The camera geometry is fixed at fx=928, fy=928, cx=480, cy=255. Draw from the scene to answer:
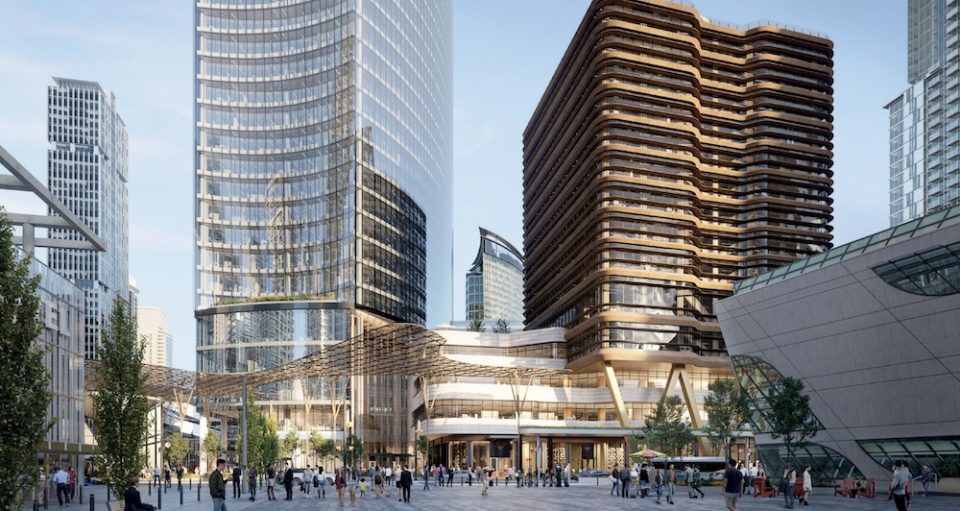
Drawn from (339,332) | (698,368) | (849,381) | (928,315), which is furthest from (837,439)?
(339,332)

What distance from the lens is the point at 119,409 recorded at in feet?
97.0

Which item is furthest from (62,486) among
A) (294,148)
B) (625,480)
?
(294,148)

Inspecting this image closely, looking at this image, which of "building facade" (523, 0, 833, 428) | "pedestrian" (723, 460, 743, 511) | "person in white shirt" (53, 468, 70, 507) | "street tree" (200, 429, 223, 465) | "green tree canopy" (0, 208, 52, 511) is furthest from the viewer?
"street tree" (200, 429, 223, 465)

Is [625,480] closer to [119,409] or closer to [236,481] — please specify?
[236,481]

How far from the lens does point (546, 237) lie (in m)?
138

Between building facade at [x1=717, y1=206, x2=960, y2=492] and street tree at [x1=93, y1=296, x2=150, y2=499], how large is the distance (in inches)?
1303

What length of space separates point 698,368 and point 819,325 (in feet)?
214

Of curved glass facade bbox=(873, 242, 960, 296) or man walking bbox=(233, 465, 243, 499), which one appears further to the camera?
man walking bbox=(233, 465, 243, 499)

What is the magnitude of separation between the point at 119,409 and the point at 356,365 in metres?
55.4

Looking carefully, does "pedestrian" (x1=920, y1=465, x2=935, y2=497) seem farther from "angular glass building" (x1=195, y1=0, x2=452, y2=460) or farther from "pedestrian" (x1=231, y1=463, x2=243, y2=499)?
"angular glass building" (x1=195, y1=0, x2=452, y2=460)

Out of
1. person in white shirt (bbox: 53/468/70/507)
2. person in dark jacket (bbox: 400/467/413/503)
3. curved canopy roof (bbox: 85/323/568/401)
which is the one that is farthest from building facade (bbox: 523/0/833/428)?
person in white shirt (bbox: 53/468/70/507)

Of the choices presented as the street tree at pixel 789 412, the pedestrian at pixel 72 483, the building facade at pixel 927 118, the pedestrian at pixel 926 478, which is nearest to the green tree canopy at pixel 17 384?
the pedestrian at pixel 72 483

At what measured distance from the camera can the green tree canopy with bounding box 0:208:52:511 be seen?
16.8 m

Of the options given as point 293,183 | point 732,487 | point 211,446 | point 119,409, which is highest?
point 293,183
